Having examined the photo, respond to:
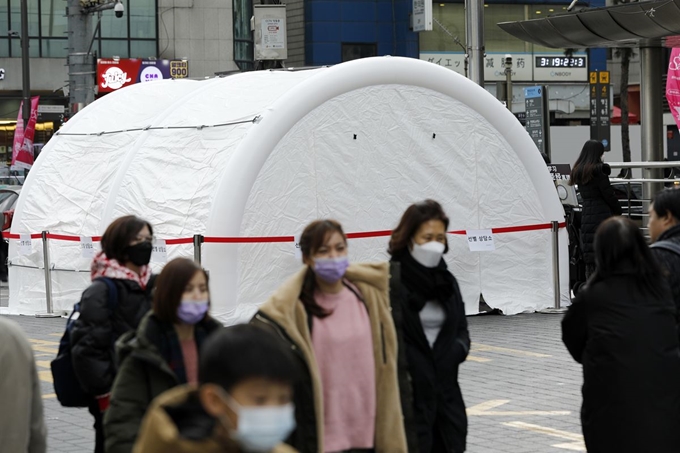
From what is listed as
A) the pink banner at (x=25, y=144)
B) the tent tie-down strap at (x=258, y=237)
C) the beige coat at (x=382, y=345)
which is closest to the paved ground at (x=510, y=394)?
the tent tie-down strap at (x=258, y=237)

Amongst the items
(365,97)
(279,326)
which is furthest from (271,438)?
(365,97)

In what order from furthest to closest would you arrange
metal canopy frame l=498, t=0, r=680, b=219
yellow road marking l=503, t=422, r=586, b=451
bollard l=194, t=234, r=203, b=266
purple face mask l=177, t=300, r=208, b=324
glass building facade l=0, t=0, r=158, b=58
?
glass building facade l=0, t=0, r=158, b=58
metal canopy frame l=498, t=0, r=680, b=219
bollard l=194, t=234, r=203, b=266
yellow road marking l=503, t=422, r=586, b=451
purple face mask l=177, t=300, r=208, b=324

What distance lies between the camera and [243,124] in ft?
50.2

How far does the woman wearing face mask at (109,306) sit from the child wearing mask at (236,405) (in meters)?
3.39

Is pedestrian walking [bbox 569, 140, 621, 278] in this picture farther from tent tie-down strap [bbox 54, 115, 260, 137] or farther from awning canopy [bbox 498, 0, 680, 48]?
tent tie-down strap [bbox 54, 115, 260, 137]

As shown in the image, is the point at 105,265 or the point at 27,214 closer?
the point at 105,265

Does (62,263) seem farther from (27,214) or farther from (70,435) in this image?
(70,435)

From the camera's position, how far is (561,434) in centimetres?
919

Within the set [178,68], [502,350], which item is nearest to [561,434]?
[502,350]

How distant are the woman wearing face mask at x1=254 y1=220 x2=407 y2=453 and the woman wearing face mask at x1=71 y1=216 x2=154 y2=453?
1.15 meters

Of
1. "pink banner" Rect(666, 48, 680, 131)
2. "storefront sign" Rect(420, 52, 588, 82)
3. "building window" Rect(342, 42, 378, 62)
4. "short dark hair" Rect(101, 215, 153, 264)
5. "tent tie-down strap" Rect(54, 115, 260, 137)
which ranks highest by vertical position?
"building window" Rect(342, 42, 378, 62)

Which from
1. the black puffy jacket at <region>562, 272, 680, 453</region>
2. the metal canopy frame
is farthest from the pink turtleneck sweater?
the metal canopy frame

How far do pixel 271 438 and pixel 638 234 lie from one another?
3416 mm

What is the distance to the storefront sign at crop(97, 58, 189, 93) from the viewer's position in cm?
4688
